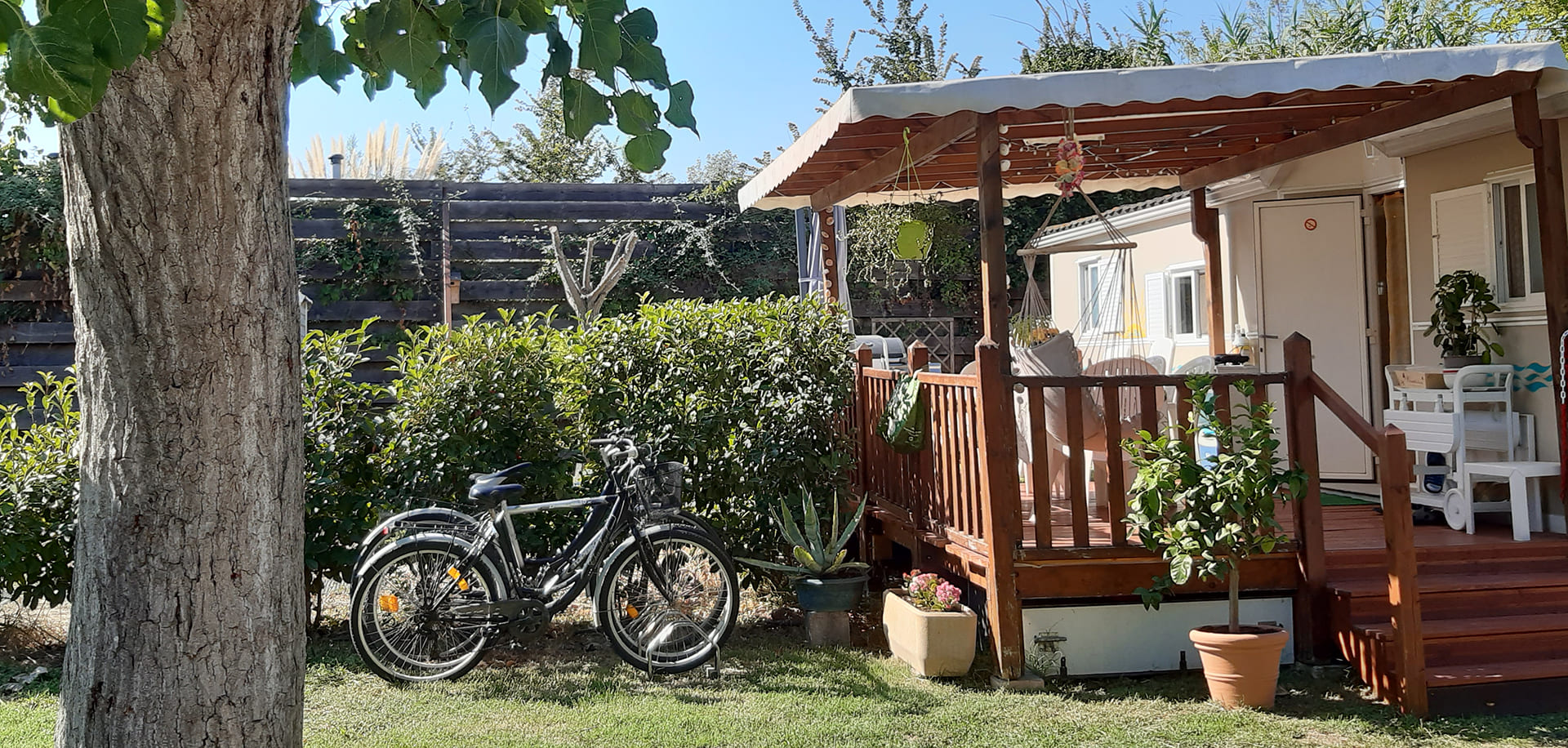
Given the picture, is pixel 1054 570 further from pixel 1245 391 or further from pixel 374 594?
pixel 374 594

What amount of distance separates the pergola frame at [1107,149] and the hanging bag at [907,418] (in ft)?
1.68

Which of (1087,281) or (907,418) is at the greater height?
(1087,281)

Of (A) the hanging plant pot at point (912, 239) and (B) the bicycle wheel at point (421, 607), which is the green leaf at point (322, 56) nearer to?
(B) the bicycle wheel at point (421, 607)

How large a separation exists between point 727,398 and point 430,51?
4.10m

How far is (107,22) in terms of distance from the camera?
6.35ft

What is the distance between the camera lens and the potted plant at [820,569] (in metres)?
6.00

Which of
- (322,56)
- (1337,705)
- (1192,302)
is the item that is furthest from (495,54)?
(1192,302)

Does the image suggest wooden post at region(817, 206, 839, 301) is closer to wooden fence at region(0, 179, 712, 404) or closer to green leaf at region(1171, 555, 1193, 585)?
green leaf at region(1171, 555, 1193, 585)

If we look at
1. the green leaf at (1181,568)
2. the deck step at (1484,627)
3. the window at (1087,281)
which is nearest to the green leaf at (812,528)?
the green leaf at (1181,568)

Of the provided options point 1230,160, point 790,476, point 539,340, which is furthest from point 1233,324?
point 539,340

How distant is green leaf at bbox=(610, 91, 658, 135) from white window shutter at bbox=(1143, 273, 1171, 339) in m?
7.86

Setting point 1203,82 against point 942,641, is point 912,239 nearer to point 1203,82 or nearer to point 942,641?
point 1203,82

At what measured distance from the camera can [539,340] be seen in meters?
6.48

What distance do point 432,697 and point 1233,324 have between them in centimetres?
579
